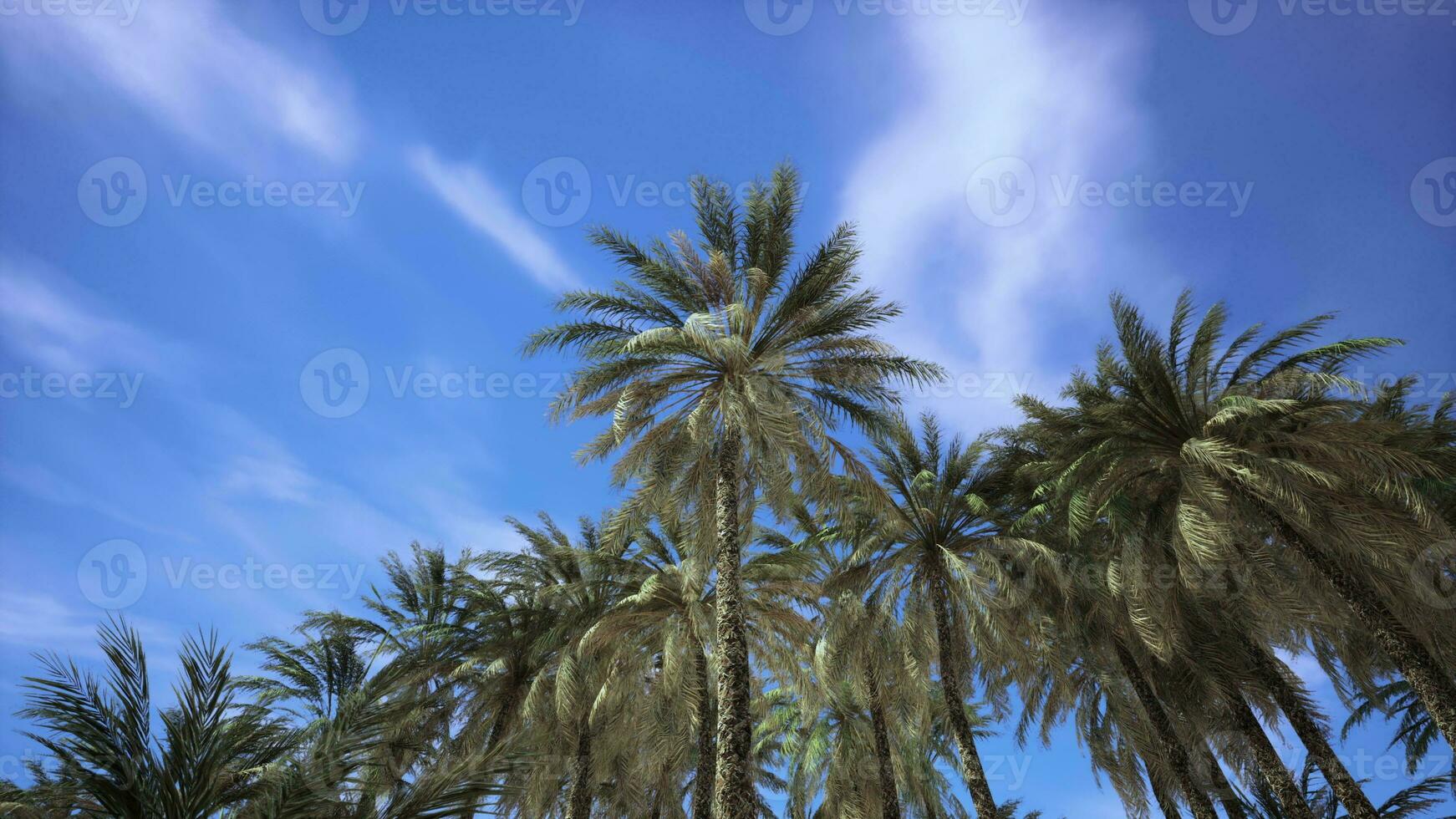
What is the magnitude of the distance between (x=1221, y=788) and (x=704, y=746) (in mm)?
15749

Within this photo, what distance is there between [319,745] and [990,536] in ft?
53.3

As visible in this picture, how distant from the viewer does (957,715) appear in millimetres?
16609

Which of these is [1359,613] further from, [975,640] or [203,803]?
[203,803]

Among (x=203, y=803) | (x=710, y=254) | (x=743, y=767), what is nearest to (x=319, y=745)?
(x=203, y=803)

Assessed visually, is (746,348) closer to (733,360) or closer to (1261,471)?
(733,360)

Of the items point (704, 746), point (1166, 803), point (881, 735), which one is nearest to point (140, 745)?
point (704, 746)

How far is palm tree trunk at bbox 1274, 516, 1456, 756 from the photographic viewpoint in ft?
38.8

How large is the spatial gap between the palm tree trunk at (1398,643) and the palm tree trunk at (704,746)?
13.1 metres

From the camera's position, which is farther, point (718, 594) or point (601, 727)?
point (601, 727)

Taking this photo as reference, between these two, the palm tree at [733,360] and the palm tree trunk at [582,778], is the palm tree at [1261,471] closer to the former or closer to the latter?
the palm tree at [733,360]

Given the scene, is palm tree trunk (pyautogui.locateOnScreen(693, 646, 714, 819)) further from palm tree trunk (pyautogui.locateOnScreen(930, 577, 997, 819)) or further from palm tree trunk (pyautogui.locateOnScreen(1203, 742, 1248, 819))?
palm tree trunk (pyautogui.locateOnScreen(1203, 742, 1248, 819))

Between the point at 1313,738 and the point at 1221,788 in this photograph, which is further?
the point at 1221,788

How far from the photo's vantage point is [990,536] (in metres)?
18.3

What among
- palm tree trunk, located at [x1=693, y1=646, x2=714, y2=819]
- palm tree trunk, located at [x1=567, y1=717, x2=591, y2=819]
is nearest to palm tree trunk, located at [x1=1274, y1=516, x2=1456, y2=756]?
palm tree trunk, located at [x1=693, y1=646, x2=714, y2=819]
